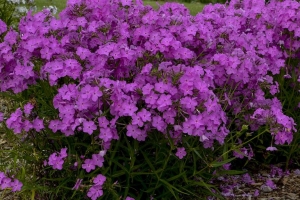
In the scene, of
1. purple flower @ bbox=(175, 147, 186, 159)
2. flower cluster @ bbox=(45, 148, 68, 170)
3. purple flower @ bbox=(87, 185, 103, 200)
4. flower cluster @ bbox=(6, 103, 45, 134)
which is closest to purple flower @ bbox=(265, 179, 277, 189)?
purple flower @ bbox=(175, 147, 186, 159)

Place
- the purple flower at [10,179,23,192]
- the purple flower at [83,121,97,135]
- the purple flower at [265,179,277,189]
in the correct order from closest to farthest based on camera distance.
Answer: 1. the purple flower at [83,121,97,135]
2. the purple flower at [10,179,23,192]
3. the purple flower at [265,179,277,189]

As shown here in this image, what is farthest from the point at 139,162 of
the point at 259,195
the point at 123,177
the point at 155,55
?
the point at 259,195

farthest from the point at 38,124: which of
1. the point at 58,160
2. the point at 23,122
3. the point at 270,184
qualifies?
the point at 270,184

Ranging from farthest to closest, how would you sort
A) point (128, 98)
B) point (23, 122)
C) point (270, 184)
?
point (270, 184) < point (23, 122) < point (128, 98)

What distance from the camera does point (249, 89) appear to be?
3.11m

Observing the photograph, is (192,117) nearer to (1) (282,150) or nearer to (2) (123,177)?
(2) (123,177)

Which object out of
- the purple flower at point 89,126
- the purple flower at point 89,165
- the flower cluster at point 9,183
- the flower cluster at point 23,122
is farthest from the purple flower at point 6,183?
the purple flower at point 89,126

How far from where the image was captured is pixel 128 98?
2.50 m

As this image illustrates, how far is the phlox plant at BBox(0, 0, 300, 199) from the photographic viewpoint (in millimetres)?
2535

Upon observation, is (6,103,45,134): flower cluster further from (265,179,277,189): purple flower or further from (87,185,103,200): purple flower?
(265,179,277,189): purple flower

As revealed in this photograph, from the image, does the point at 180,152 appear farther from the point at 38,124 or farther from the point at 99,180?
the point at 38,124

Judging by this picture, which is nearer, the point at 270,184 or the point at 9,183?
the point at 9,183

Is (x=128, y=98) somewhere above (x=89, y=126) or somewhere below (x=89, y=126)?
above

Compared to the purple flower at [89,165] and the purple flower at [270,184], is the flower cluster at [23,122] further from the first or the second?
the purple flower at [270,184]
